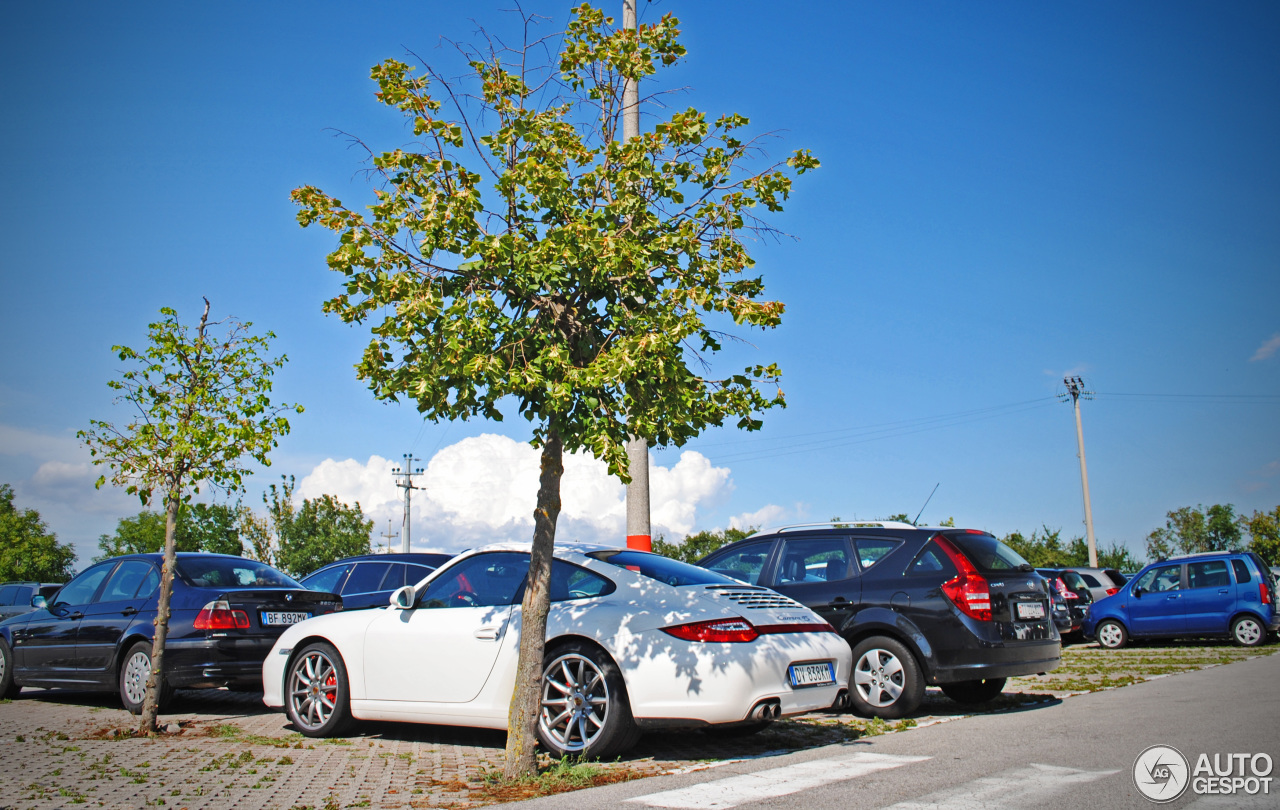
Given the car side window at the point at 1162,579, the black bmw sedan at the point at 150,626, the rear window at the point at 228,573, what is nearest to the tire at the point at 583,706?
the black bmw sedan at the point at 150,626

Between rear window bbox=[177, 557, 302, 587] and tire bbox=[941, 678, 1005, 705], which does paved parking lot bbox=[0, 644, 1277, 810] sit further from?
rear window bbox=[177, 557, 302, 587]

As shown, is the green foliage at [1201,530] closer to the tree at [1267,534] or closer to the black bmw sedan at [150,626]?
the tree at [1267,534]

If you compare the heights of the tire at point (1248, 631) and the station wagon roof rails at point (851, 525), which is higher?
the station wagon roof rails at point (851, 525)

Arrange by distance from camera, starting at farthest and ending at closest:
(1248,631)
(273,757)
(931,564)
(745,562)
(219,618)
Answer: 1. (1248,631)
2. (745,562)
3. (219,618)
4. (931,564)
5. (273,757)

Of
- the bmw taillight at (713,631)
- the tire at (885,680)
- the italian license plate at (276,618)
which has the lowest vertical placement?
the tire at (885,680)

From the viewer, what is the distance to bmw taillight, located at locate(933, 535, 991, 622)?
8156mm

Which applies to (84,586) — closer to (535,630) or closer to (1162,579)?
(535,630)

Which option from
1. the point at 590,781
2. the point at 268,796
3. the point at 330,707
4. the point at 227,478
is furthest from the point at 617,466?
the point at 227,478

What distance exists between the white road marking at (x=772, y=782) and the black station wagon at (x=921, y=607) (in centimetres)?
202

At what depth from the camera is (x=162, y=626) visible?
8.61 meters

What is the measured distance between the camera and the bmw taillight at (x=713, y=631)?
6.21 m

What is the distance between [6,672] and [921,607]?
34.4 feet

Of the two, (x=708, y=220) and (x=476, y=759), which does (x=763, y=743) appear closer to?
(x=476, y=759)

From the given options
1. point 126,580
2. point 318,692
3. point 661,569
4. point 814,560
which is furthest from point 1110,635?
point 126,580
